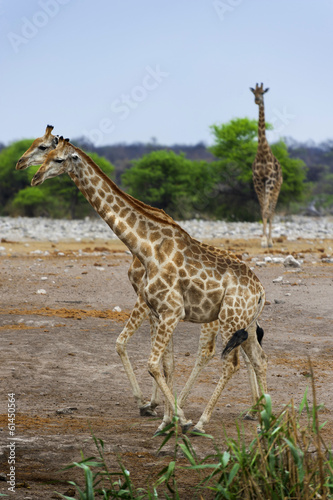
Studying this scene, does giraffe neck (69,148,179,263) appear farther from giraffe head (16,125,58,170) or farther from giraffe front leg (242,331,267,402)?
giraffe front leg (242,331,267,402)

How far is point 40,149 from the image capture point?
21.1 feet

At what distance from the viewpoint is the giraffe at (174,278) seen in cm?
608

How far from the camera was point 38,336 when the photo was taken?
9.31m

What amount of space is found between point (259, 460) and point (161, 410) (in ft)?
8.70

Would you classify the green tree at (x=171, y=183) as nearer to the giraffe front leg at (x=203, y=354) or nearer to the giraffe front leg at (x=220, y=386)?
the giraffe front leg at (x=203, y=354)

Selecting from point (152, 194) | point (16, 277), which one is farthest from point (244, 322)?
point (152, 194)

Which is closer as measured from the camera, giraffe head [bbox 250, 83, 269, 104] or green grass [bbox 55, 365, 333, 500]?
green grass [bbox 55, 365, 333, 500]

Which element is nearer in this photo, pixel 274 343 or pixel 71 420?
pixel 71 420

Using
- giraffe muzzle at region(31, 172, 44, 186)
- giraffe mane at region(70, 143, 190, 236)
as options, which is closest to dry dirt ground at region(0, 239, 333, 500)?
giraffe mane at region(70, 143, 190, 236)

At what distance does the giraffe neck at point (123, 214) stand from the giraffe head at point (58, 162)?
7 centimetres

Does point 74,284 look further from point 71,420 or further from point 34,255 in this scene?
point 71,420

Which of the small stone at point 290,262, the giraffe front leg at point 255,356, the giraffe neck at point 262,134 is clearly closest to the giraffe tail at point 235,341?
the giraffe front leg at point 255,356

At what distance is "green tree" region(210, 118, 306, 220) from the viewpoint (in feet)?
115

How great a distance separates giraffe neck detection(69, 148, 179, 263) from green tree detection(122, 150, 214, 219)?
93.5 feet
